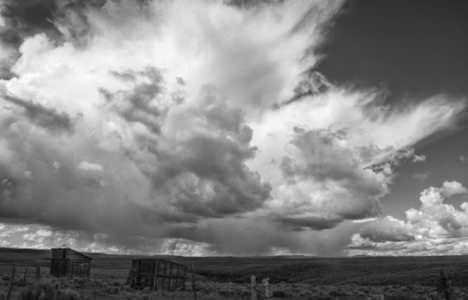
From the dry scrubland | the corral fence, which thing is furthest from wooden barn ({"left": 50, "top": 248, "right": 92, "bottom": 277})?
the dry scrubland

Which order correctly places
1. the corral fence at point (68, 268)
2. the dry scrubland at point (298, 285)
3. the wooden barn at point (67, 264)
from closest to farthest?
the dry scrubland at point (298, 285) → the corral fence at point (68, 268) → the wooden barn at point (67, 264)

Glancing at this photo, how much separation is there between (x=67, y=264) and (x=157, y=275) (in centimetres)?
2737

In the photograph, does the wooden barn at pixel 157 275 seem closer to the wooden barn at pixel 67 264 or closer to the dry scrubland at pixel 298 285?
the dry scrubland at pixel 298 285

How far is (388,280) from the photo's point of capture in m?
66.4

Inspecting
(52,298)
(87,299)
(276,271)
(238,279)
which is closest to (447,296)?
(52,298)

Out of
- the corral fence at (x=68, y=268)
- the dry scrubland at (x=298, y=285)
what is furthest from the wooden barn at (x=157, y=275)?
the corral fence at (x=68, y=268)

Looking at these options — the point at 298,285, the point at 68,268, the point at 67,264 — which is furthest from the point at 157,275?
the point at 68,268

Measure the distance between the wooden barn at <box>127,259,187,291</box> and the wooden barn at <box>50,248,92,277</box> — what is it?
22.4 meters

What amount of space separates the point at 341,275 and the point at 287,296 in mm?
48192

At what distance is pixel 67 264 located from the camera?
5997 centimetres

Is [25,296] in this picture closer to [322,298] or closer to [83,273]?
[322,298]

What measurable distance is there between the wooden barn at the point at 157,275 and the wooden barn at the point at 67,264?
22396mm

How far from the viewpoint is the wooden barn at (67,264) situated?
59.7m

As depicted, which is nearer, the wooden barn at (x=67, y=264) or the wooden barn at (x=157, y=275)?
the wooden barn at (x=157, y=275)
